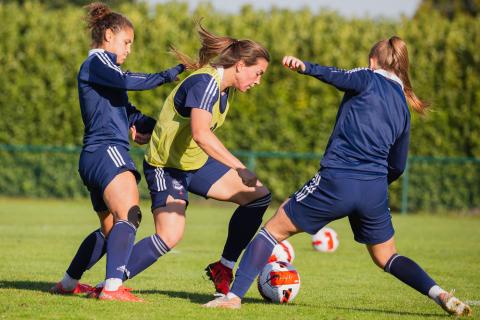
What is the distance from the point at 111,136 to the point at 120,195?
477 millimetres

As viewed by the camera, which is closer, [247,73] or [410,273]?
[410,273]

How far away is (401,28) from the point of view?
20.4m

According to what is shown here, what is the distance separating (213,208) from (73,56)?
4.96 metres

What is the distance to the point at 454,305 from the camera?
6.04 meters

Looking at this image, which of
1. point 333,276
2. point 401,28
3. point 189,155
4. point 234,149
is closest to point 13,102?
point 234,149

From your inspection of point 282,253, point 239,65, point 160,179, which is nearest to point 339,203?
point 239,65

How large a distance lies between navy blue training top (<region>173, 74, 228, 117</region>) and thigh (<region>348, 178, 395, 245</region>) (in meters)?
1.21

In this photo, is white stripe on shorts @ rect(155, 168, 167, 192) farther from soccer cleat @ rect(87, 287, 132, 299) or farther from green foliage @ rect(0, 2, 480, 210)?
green foliage @ rect(0, 2, 480, 210)

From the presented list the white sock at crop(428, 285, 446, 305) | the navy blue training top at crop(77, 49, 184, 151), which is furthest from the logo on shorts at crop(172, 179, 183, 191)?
A: the white sock at crop(428, 285, 446, 305)

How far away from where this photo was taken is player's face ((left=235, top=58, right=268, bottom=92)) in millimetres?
6699

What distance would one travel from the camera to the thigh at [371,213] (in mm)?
6098

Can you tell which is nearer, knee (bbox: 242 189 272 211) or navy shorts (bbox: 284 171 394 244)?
navy shorts (bbox: 284 171 394 244)

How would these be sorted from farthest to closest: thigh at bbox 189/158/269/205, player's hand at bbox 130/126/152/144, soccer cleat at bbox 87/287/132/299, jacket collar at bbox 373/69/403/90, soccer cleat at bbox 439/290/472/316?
player's hand at bbox 130/126/152/144
thigh at bbox 189/158/269/205
soccer cleat at bbox 87/287/132/299
jacket collar at bbox 373/69/403/90
soccer cleat at bbox 439/290/472/316

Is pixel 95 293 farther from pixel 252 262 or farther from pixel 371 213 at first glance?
pixel 371 213
